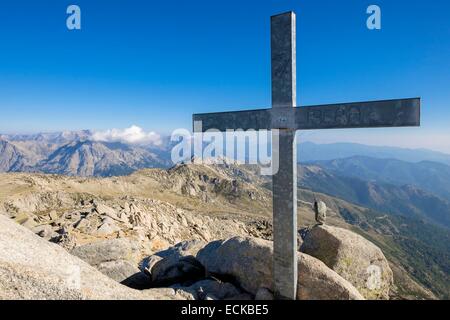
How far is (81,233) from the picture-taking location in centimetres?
2034

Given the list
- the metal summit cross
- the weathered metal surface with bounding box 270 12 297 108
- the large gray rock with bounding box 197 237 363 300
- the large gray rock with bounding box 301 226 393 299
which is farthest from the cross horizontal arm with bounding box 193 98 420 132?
the large gray rock with bounding box 301 226 393 299

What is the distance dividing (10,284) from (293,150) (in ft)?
24.5

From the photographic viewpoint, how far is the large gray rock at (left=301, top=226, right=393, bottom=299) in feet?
35.7

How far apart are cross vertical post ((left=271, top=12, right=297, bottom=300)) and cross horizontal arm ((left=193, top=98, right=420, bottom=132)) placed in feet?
0.73

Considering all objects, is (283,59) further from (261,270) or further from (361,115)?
(261,270)

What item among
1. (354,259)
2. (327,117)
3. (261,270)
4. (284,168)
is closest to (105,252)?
(261,270)

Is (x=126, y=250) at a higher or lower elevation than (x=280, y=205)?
lower

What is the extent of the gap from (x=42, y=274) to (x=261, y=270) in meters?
6.24

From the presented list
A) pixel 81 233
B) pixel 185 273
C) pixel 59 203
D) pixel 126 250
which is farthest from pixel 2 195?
pixel 185 273

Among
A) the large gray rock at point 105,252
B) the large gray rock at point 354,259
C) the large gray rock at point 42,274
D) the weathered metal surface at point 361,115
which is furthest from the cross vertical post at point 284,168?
the large gray rock at point 105,252

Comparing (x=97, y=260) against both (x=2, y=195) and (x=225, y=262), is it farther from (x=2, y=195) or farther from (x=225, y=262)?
(x=2, y=195)

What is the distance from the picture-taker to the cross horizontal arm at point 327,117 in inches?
291

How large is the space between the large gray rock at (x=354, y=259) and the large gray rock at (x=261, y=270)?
5.63 ft

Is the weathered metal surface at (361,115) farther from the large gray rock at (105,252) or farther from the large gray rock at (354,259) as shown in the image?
the large gray rock at (105,252)
